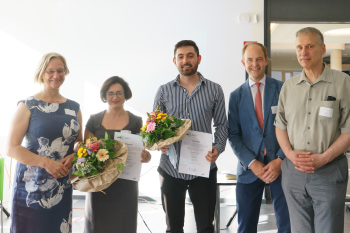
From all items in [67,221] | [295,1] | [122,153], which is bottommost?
[67,221]

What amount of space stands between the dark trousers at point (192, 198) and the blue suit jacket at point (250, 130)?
29cm

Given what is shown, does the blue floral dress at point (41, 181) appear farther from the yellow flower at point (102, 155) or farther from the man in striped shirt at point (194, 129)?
the man in striped shirt at point (194, 129)

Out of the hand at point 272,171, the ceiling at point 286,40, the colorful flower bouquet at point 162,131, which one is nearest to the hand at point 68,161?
the colorful flower bouquet at point 162,131

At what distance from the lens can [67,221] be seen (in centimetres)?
260

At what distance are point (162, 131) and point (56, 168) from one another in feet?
2.62

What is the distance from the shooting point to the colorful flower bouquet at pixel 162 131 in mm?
2354

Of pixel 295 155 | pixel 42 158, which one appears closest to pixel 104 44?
pixel 42 158

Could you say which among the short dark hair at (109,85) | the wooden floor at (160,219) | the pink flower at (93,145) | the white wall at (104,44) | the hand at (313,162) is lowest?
the wooden floor at (160,219)

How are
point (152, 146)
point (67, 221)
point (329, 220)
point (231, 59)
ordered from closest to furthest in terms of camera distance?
point (329, 220), point (152, 146), point (67, 221), point (231, 59)

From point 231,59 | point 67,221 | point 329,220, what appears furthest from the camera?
point 231,59

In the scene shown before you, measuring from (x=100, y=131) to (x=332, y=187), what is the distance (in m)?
1.73

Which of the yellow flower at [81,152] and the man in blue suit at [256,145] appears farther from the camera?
the man in blue suit at [256,145]

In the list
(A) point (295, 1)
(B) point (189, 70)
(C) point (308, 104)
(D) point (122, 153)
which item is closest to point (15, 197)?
(D) point (122, 153)

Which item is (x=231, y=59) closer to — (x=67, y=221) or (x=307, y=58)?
(x=307, y=58)
